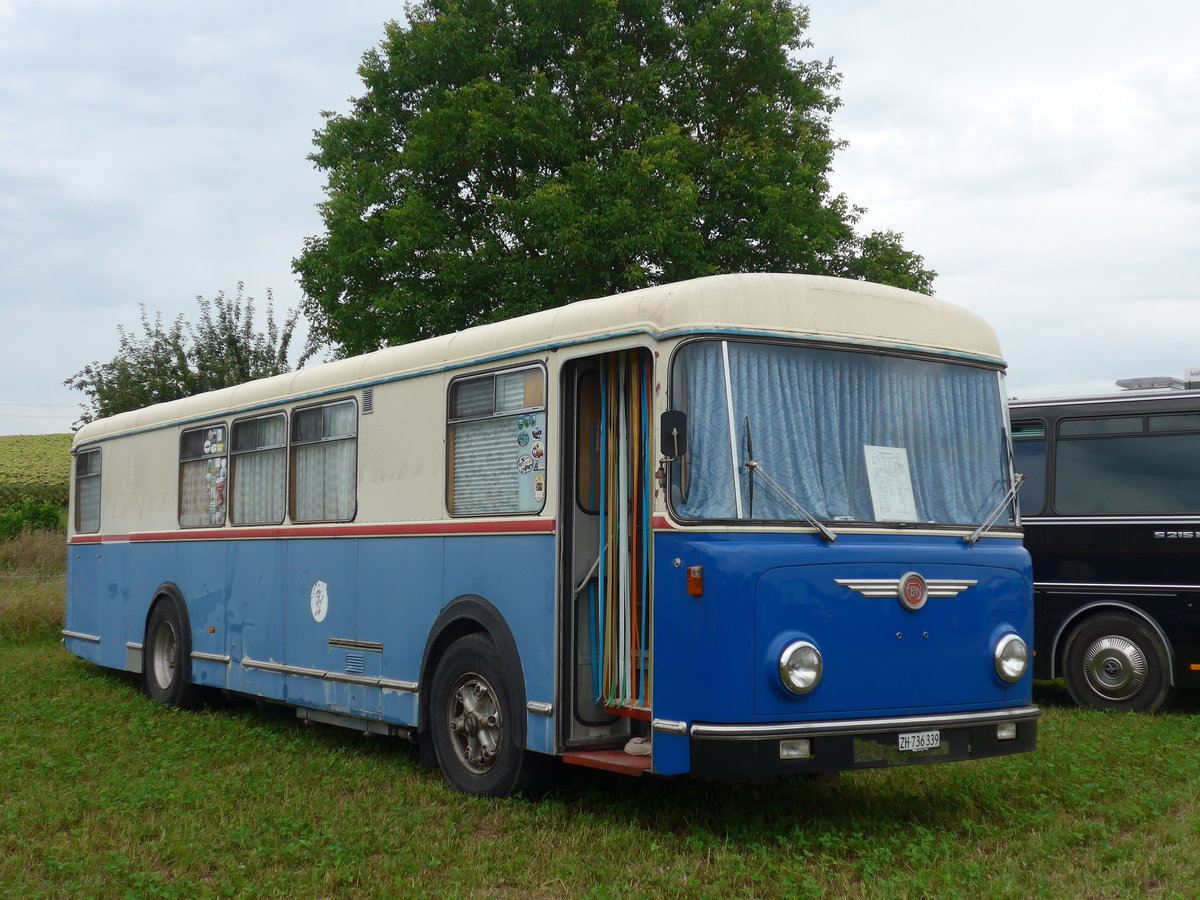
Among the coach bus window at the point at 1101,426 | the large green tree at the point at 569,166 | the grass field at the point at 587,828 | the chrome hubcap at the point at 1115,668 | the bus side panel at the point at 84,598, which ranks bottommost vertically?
the grass field at the point at 587,828

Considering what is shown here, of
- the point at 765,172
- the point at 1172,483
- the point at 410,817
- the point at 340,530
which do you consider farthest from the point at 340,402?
the point at 765,172

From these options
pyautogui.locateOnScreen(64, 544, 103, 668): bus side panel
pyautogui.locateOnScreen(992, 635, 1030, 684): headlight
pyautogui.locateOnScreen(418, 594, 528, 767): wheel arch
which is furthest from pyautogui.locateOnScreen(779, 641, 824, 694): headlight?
pyautogui.locateOnScreen(64, 544, 103, 668): bus side panel

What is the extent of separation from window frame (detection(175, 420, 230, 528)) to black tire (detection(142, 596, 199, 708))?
0.86 metres

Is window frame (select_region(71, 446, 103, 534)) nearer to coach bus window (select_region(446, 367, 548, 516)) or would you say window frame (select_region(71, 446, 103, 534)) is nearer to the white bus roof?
the white bus roof

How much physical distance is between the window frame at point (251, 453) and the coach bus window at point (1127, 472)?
6.88m

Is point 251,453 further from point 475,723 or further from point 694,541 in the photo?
point 694,541

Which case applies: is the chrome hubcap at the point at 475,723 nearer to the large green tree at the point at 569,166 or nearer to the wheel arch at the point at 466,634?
the wheel arch at the point at 466,634

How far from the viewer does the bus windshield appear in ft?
22.2

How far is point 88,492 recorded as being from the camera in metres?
15.4

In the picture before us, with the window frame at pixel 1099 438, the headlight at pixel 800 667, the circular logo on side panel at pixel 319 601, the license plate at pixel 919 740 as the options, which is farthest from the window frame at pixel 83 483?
the license plate at pixel 919 740

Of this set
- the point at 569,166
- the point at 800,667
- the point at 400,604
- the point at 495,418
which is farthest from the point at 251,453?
the point at 569,166

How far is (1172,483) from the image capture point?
11758 millimetres

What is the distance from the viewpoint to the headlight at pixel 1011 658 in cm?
734

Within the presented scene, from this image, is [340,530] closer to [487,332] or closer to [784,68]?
[487,332]
